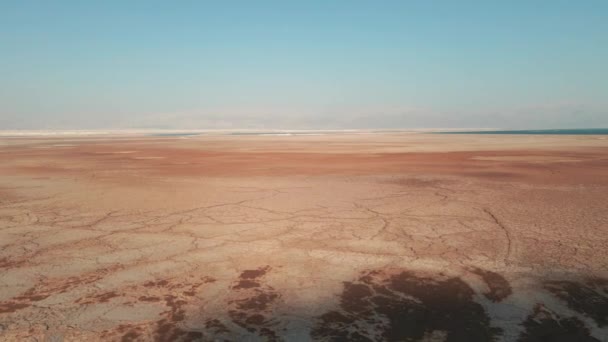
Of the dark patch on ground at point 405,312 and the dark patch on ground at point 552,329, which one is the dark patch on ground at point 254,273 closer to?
the dark patch on ground at point 405,312

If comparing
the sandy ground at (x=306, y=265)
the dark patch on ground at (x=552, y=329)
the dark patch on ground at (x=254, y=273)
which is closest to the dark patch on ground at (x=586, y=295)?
the sandy ground at (x=306, y=265)

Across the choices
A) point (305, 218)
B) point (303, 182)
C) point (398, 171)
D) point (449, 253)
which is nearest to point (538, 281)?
point (449, 253)

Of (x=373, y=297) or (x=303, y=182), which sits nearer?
(x=373, y=297)

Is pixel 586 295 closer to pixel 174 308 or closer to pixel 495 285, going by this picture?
pixel 495 285

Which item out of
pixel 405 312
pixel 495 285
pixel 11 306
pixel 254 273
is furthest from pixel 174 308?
pixel 495 285

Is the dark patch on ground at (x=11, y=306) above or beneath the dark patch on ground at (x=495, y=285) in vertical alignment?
beneath

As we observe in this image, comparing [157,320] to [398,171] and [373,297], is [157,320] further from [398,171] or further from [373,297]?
[398,171]
